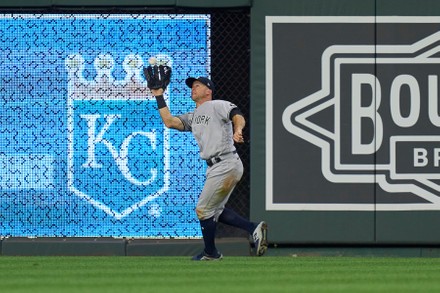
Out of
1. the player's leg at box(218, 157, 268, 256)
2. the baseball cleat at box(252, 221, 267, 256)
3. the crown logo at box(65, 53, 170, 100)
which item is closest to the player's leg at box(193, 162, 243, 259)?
the player's leg at box(218, 157, 268, 256)

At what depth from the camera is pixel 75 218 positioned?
1241cm

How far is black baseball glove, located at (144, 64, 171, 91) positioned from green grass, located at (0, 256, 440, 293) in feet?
4.94

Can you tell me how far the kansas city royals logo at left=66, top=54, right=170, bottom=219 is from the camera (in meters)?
12.3

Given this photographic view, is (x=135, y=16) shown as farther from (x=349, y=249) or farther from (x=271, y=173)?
(x=349, y=249)

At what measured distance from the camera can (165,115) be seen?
11445mm

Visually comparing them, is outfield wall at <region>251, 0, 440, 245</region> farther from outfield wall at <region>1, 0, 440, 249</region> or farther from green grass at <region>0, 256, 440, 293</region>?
green grass at <region>0, 256, 440, 293</region>

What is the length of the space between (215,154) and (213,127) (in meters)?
0.23

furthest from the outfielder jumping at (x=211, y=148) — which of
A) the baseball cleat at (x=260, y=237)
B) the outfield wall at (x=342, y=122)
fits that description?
the outfield wall at (x=342, y=122)

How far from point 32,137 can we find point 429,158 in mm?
3710

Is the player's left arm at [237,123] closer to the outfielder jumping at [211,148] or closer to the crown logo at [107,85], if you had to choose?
the outfielder jumping at [211,148]

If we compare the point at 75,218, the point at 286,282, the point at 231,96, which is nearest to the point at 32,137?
the point at 75,218

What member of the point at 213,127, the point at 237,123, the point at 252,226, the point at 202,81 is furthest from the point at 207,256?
the point at 202,81

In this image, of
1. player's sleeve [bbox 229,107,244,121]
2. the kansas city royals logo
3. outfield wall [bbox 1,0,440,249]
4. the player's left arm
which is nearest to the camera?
the player's left arm

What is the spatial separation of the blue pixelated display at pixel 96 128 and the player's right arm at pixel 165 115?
2.57 ft
